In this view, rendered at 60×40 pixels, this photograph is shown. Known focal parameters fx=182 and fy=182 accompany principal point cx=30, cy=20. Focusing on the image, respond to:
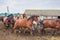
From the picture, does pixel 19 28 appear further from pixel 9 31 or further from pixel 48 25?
pixel 48 25

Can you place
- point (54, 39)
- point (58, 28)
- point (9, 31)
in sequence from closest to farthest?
1. point (54, 39)
2. point (58, 28)
3. point (9, 31)

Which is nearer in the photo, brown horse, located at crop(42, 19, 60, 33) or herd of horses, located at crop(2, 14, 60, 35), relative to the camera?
brown horse, located at crop(42, 19, 60, 33)

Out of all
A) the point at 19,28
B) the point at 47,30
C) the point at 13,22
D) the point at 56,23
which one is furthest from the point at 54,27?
the point at 13,22

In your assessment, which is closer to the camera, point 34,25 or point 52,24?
point 52,24

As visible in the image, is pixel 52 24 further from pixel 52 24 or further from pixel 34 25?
pixel 34 25

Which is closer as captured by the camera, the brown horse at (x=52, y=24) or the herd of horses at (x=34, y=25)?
the brown horse at (x=52, y=24)

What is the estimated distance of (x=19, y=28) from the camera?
10430mm

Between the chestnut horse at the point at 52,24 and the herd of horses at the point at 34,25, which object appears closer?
the chestnut horse at the point at 52,24

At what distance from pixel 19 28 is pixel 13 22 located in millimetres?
1068

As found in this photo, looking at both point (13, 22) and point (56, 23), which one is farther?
point (13, 22)

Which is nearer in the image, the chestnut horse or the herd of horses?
the chestnut horse

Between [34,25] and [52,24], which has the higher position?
[52,24]

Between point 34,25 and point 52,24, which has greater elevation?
point 52,24

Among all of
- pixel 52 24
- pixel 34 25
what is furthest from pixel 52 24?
pixel 34 25
